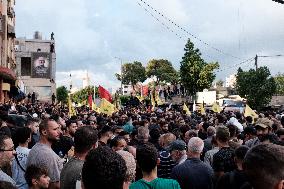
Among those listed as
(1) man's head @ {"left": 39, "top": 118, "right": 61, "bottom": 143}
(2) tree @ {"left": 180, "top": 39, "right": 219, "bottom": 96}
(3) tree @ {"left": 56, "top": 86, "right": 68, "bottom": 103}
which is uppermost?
(2) tree @ {"left": 180, "top": 39, "right": 219, "bottom": 96}

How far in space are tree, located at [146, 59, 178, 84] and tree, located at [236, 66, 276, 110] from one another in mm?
39909

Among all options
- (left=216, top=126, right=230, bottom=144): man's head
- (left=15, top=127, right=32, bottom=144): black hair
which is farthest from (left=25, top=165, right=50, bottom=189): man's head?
(left=216, top=126, right=230, bottom=144): man's head

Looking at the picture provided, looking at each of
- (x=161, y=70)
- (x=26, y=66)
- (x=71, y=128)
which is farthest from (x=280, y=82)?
(x=71, y=128)

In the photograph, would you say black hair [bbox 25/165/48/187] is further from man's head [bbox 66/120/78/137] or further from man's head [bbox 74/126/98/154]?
man's head [bbox 66/120/78/137]

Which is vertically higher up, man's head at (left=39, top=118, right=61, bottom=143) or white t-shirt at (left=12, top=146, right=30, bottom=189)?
man's head at (left=39, top=118, right=61, bottom=143)

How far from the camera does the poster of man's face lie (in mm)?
80500

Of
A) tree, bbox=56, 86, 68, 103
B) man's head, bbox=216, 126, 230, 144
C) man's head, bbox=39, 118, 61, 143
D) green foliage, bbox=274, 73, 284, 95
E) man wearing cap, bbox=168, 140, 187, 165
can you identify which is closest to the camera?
man's head, bbox=39, 118, 61, 143

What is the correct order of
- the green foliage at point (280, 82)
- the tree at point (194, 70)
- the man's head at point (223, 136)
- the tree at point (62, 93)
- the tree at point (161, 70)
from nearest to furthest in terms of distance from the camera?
the man's head at point (223, 136)
the tree at point (194, 70)
the tree at point (161, 70)
the tree at point (62, 93)
the green foliage at point (280, 82)

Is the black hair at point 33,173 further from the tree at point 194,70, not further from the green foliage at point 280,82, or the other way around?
the green foliage at point 280,82

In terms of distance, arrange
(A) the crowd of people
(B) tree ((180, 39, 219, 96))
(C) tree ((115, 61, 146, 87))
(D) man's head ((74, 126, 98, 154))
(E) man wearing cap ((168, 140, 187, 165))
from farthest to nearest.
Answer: (C) tree ((115, 61, 146, 87)), (B) tree ((180, 39, 219, 96)), (E) man wearing cap ((168, 140, 187, 165)), (D) man's head ((74, 126, 98, 154)), (A) the crowd of people

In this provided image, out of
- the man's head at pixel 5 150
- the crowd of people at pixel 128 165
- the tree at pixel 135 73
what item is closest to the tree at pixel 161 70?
the tree at pixel 135 73

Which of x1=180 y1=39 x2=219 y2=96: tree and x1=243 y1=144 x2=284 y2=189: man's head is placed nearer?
x1=243 y1=144 x2=284 y2=189: man's head

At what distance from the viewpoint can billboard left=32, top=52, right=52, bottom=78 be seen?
80500mm

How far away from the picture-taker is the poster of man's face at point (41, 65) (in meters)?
80.5
